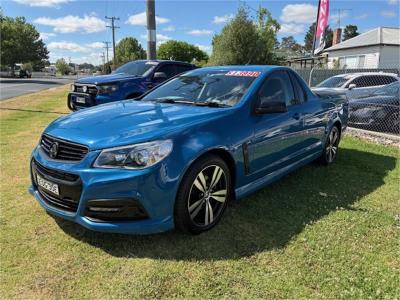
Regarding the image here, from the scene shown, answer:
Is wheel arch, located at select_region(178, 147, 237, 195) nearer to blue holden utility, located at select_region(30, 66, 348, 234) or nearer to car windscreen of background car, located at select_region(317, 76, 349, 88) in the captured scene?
blue holden utility, located at select_region(30, 66, 348, 234)

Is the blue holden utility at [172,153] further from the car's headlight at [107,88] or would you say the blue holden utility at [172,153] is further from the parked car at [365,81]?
the parked car at [365,81]

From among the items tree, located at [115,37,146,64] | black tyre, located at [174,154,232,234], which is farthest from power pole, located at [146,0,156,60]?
tree, located at [115,37,146,64]

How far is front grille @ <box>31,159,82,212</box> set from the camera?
3.03 metres

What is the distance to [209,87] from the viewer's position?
4434mm

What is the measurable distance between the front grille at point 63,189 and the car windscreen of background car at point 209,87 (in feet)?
5.73

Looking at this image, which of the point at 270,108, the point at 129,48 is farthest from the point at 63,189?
the point at 129,48

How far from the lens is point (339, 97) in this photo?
629cm

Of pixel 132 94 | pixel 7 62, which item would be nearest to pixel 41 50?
pixel 7 62

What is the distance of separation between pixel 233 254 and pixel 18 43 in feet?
240

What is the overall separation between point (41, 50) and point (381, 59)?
68.6 m

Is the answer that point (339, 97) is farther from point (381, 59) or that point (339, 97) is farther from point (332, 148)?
point (381, 59)

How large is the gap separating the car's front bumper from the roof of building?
115ft

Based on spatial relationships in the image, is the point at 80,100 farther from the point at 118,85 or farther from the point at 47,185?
the point at 47,185

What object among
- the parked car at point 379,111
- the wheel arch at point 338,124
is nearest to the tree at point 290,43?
the parked car at point 379,111
